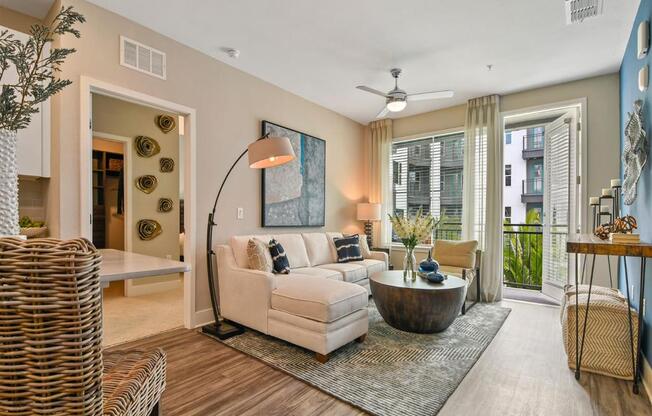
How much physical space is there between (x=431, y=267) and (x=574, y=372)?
4.44ft

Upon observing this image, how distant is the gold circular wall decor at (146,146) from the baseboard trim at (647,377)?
5732 millimetres

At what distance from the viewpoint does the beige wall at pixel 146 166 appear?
4.37 meters

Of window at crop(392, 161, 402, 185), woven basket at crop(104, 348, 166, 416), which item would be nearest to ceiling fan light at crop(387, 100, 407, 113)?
window at crop(392, 161, 402, 185)

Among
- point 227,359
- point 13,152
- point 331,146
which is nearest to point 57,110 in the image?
point 13,152

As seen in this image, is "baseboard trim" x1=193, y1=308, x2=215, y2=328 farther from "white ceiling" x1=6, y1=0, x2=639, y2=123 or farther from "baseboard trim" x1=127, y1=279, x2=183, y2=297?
"white ceiling" x1=6, y1=0, x2=639, y2=123

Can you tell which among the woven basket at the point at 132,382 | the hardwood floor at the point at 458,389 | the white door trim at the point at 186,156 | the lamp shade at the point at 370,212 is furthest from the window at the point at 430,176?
the woven basket at the point at 132,382

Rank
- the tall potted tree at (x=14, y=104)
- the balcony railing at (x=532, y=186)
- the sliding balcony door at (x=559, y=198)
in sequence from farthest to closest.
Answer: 1. the balcony railing at (x=532, y=186)
2. the sliding balcony door at (x=559, y=198)
3. the tall potted tree at (x=14, y=104)

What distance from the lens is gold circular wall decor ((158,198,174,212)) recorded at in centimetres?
485

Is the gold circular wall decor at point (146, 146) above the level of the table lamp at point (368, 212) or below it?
above

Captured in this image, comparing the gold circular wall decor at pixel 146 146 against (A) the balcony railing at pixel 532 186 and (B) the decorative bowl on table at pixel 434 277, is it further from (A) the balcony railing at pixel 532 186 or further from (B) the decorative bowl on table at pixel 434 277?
(A) the balcony railing at pixel 532 186

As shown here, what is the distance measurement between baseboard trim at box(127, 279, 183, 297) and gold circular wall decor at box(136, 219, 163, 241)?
2.20 ft

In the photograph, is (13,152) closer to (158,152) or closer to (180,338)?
(180,338)

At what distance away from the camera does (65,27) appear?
1.12m

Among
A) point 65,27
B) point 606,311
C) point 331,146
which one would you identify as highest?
point 331,146
